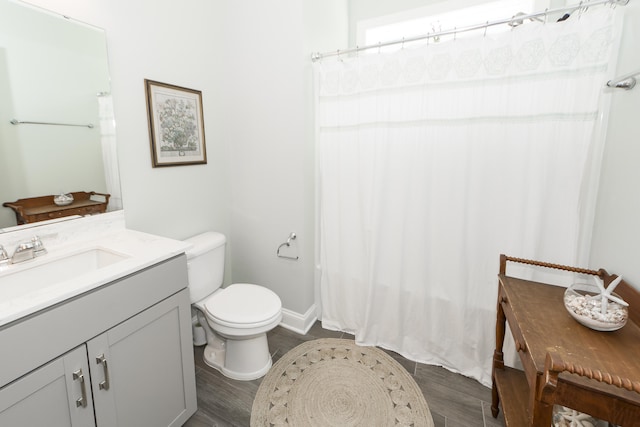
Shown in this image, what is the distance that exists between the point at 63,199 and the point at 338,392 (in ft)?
5.75

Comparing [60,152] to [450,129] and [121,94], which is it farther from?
[450,129]

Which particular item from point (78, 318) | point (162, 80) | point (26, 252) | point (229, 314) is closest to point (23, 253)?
point (26, 252)

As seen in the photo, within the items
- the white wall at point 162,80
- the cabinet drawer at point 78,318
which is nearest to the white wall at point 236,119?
the white wall at point 162,80

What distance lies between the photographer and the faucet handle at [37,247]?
130cm

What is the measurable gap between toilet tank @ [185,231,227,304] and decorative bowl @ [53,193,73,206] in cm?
61

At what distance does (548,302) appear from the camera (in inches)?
49.3

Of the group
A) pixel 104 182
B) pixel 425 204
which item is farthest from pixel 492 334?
pixel 104 182

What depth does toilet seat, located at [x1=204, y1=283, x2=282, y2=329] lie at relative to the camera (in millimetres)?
1663

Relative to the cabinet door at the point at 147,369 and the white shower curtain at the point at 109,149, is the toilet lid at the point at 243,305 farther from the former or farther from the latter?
the white shower curtain at the point at 109,149

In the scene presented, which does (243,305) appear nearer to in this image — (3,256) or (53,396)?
(53,396)

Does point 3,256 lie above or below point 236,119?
below

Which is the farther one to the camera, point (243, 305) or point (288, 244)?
point (288, 244)

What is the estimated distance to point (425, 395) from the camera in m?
1.70

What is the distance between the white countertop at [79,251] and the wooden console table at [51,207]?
45 mm
